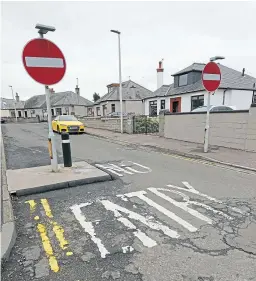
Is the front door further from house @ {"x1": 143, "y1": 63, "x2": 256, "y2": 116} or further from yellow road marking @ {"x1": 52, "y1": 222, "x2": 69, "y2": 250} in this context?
yellow road marking @ {"x1": 52, "y1": 222, "x2": 69, "y2": 250}

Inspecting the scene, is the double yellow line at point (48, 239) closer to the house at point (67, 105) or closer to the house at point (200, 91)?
the house at point (200, 91)

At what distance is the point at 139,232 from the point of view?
318cm

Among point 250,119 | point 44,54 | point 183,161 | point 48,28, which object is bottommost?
point 183,161

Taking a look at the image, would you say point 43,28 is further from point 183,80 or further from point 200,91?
point 183,80

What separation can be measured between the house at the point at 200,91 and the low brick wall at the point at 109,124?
27.8ft

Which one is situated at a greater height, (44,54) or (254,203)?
(44,54)

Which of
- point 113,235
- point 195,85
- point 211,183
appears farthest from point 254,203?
point 195,85

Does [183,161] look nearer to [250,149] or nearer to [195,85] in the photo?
[250,149]

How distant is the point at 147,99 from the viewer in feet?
100

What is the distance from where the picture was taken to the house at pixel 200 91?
21.2 metres

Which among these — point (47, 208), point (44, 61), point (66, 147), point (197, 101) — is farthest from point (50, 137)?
point (197, 101)

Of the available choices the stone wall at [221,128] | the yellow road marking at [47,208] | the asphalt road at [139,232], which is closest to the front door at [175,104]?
the stone wall at [221,128]

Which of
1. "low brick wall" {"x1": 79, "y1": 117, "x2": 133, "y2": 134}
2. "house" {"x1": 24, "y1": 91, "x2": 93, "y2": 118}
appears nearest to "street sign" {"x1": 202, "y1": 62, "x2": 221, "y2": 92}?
"low brick wall" {"x1": 79, "y1": 117, "x2": 133, "y2": 134}

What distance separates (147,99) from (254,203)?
27162mm
